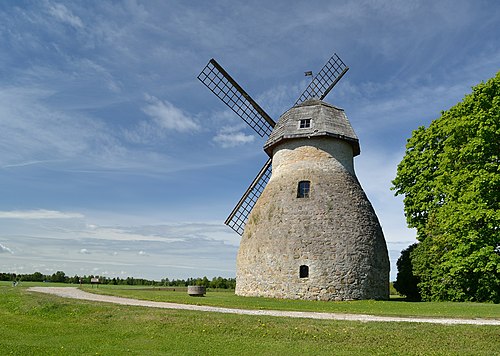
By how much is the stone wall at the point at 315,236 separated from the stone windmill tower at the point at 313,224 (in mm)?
50

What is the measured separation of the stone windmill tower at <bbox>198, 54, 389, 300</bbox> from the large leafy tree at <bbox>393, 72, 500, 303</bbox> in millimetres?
3114

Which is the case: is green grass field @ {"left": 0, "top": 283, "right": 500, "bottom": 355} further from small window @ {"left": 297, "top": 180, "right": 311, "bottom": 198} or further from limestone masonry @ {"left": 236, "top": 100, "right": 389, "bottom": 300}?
small window @ {"left": 297, "top": 180, "right": 311, "bottom": 198}

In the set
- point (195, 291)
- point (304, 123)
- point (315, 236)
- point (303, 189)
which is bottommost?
point (195, 291)

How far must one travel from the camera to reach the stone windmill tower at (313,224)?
23.0 metres

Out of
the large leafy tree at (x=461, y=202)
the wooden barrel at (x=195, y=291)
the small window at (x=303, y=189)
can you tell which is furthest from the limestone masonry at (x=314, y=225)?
the large leafy tree at (x=461, y=202)

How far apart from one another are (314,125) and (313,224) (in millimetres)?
6204

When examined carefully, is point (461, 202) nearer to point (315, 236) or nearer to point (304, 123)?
point (315, 236)

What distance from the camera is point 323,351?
1033 cm

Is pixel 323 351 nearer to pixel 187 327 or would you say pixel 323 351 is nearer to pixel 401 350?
pixel 401 350

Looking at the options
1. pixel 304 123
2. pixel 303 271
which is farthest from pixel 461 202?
pixel 304 123

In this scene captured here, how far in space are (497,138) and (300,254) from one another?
11491mm

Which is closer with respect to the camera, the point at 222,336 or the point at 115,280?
the point at 222,336

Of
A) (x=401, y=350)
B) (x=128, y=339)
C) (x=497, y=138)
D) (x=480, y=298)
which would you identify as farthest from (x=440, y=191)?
(x=128, y=339)

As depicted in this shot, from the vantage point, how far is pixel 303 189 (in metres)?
25.2
